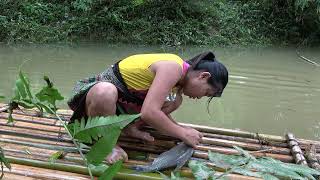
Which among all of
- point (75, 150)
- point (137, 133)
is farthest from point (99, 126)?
point (137, 133)

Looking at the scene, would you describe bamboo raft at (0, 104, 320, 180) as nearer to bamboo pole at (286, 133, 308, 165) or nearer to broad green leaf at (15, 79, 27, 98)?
bamboo pole at (286, 133, 308, 165)

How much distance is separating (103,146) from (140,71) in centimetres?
122

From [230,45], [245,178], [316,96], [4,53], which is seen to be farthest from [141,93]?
[230,45]

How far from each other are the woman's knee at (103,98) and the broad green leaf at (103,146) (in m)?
1.08

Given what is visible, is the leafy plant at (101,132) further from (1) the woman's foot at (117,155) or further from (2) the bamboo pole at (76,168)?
(1) the woman's foot at (117,155)

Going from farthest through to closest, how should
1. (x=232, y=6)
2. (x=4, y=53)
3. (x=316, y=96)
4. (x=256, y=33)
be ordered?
(x=232, y=6), (x=256, y=33), (x=4, y=53), (x=316, y=96)

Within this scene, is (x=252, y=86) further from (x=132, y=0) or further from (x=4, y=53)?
(x=132, y=0)

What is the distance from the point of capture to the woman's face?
6.11ft

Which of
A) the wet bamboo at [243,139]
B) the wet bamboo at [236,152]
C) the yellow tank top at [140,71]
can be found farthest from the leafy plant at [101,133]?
the wet bamboo at [243,139]

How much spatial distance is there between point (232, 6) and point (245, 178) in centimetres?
895

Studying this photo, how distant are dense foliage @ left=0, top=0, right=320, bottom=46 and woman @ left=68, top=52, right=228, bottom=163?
6.53 meters

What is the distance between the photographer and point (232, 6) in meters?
10.2

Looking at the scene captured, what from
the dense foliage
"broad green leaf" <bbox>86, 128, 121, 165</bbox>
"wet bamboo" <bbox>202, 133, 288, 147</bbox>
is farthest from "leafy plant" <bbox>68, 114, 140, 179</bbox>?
the dense foliage

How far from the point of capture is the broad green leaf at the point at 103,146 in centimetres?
74
